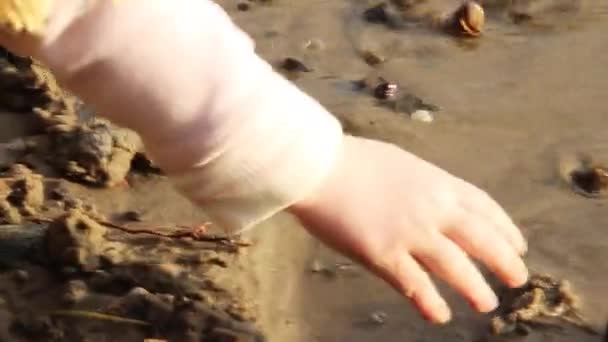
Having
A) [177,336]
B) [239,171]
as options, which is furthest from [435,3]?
[239,171]

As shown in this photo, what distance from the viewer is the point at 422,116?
183 cm

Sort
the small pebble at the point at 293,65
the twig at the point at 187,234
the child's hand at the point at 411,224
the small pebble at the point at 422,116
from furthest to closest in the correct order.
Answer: the small pebble at the point at 293,65 → the small pebble at the point at 422,116 → the twig at the point at 187,234 → the child's hand at the point at 411,224

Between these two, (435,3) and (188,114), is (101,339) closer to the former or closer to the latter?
(188,114)

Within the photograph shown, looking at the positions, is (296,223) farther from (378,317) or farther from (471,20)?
(471,20)

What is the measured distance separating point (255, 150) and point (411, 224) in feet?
0.55

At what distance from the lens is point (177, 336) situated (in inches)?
54.9

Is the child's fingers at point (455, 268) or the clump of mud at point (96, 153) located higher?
the child's fingers at point (455, 268)

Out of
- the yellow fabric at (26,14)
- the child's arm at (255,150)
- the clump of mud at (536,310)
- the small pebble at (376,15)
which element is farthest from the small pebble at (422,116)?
the yellow fabric at (26,14)

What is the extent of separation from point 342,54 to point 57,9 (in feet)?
3.51

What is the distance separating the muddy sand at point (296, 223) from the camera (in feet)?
4.72

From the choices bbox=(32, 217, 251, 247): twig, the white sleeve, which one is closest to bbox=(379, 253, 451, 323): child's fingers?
the white sleeve

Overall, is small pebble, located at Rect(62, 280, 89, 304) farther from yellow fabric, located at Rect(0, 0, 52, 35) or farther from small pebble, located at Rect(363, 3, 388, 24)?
small pebble, located at Rect(363, 3, 388, 24)

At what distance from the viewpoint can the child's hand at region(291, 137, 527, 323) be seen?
107 centimetres

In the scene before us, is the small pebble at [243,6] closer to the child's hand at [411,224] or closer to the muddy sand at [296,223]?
the muddy sand at [296,223]
